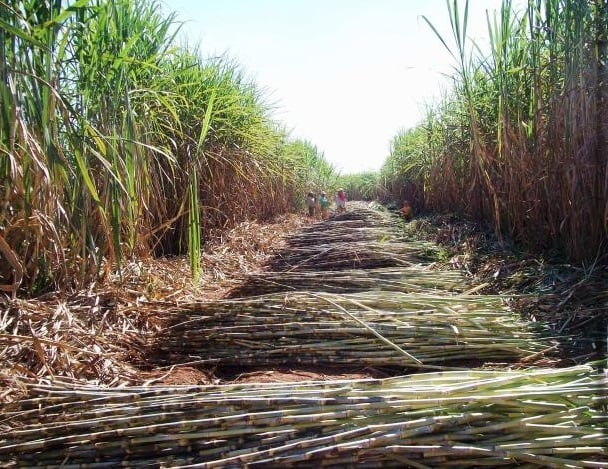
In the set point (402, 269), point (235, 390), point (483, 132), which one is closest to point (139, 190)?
point (235, 390)

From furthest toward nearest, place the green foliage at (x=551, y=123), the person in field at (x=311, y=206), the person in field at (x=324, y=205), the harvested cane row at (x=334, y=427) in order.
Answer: the person in field at (x=324, y=205)
the person in field at (x=311, y=206)
the green foliage at (x=551, y=123)
the harvested cane row at (x=334, y=427)

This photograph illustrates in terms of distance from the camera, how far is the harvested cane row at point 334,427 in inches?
47.8

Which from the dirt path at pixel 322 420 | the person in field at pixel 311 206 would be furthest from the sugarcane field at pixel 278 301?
the person in field at pixel 311 206

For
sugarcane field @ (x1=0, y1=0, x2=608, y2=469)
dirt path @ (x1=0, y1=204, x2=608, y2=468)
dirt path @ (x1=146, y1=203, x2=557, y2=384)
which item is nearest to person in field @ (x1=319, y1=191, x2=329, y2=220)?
sugarcane field @ (x1=0, y1=0, x2=608, y2=469)

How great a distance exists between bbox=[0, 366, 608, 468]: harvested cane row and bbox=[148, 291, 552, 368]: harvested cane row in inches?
24.4

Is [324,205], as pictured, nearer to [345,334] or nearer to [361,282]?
[361,282]

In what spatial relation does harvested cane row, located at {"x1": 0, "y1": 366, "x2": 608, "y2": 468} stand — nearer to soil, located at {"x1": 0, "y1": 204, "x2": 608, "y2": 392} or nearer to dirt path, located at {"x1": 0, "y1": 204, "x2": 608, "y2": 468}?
dirt path, located at {"x1": 0, "y1": 204, "x2": 608, "y2": 468}

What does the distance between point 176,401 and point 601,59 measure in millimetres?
2807

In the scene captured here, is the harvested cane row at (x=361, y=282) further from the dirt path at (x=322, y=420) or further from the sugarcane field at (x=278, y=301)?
the dirt path at (x=322, y=420)

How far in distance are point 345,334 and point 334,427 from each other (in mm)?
888

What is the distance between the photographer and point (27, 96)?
186cm

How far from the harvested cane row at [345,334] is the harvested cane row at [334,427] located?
62 centimetres

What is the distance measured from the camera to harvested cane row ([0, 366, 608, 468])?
3.98 feet

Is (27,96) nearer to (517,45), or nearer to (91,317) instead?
(91,317)
